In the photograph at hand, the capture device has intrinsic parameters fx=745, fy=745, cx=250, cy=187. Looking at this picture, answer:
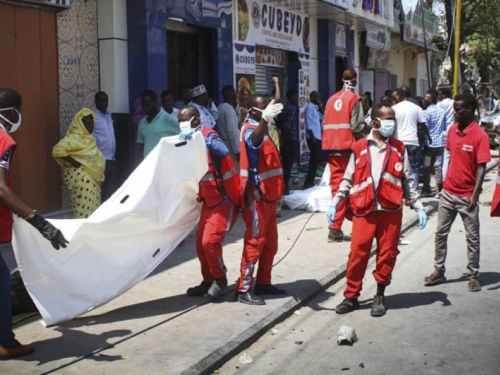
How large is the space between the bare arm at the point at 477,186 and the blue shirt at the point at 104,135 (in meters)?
4.73

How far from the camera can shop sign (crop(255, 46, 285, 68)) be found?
51.5 feet

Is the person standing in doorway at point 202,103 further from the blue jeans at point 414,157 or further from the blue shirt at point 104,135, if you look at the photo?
the blue jeans at point 414,157

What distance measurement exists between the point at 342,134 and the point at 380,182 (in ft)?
10.4

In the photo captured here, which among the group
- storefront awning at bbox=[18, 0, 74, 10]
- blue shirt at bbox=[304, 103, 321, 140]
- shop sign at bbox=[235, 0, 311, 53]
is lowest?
blue shirt at bbox=[304, 103, 321, 140]

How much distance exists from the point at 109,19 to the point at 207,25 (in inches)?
107

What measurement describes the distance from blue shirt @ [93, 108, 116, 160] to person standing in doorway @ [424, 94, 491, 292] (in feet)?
14.6

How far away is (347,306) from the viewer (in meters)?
6.53

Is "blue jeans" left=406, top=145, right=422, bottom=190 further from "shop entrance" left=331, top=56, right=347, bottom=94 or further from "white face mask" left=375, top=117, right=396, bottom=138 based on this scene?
"shop entrance" left=331, top=56, right=347, bottom=94

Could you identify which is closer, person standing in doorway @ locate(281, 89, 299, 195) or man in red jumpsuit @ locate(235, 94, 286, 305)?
man in red jumpsuit @ locate(235, 94, 286, 305)

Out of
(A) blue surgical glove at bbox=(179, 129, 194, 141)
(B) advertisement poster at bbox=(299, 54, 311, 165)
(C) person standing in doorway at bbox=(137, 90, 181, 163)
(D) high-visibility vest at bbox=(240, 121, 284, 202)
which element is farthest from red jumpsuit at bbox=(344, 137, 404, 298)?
(B) advertisement poster at bbox=(299, 54, 311, 165)

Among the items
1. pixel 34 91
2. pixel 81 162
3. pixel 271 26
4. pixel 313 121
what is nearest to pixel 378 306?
pixel 81 162

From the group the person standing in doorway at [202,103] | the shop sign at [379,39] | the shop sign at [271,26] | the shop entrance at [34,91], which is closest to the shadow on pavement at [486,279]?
the person standing in doorway at [202,103]

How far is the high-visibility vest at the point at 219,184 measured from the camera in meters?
6.48

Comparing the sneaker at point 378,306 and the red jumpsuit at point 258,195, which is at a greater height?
the red jumpsuit at point 258,195
